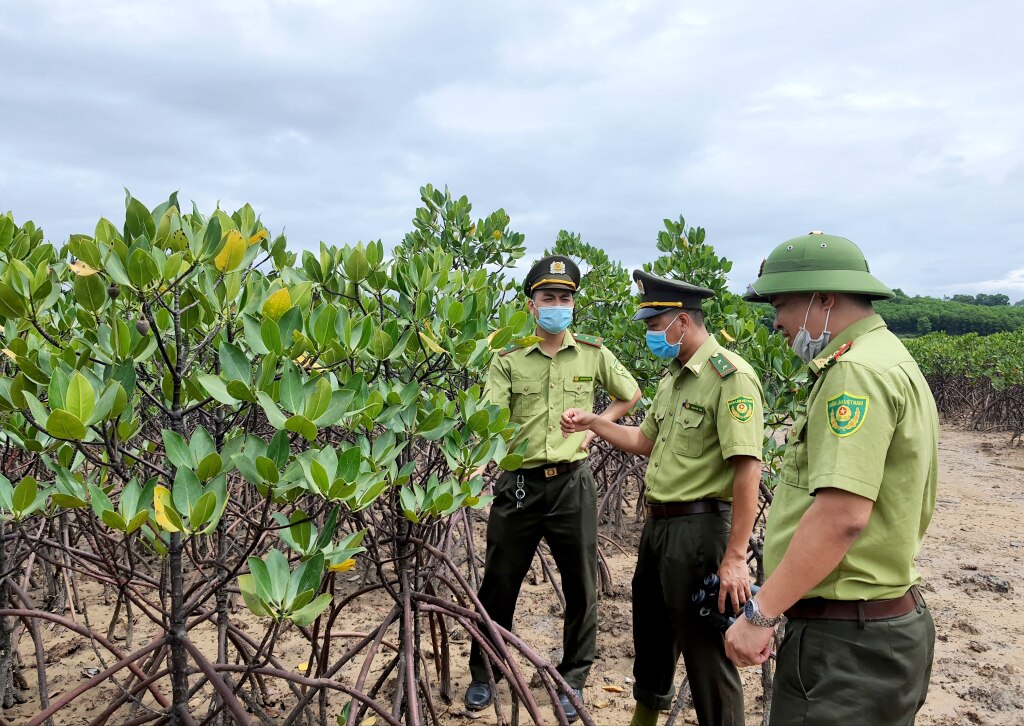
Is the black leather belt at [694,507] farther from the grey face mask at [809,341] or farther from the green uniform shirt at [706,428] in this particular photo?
the grey face mask at [809,341]

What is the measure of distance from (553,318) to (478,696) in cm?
167

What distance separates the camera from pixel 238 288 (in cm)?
150

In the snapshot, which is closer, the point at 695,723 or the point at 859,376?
the point at 859,376

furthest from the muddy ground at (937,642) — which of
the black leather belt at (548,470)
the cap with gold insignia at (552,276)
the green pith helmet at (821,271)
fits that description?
the green pith helmet at (821,271)

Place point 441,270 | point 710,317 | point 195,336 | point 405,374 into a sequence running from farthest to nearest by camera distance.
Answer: point 710,317, point 405,374, point 441,270, point 195,336

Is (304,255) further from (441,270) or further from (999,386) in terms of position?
(999,386)

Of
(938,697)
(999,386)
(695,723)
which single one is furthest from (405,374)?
(999,386)

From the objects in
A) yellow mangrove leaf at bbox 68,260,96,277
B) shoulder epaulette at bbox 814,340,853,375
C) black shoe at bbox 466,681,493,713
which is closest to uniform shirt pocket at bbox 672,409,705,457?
shoulder epaulette at bbox 814,340,853,375

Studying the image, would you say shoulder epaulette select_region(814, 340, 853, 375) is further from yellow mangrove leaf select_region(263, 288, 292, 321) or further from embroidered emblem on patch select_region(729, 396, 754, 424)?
yellow mangrove leaf select_region(263, 288, 292, 321)

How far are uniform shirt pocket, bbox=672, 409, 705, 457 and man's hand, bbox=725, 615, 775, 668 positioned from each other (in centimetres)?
78

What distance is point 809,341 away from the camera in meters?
1.58

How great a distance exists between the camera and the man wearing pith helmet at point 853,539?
4.37ft

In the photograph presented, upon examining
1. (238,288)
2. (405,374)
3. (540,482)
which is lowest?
(540,482)

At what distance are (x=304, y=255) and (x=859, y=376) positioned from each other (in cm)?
168
